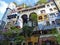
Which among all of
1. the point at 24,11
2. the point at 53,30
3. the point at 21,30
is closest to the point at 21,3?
the point at 24,11

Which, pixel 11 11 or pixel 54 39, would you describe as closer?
pixel 54 39

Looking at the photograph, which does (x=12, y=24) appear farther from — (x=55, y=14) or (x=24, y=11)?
(x=55, y=14)

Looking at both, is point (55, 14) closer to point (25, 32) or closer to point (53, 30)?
point (53, 30)

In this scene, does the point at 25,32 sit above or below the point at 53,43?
above

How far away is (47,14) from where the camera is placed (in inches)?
218

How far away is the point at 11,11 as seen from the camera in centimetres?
600

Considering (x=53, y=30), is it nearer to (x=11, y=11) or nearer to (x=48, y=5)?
(x=48, y=5)

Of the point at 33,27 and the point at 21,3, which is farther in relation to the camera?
the point at 21,3

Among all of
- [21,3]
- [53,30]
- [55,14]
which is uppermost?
[21,3]

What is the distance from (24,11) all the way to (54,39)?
1.17 m

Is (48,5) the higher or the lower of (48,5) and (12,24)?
the higher

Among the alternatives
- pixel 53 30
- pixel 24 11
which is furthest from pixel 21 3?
pixel 53 30

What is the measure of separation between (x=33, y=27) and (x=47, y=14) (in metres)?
0.51

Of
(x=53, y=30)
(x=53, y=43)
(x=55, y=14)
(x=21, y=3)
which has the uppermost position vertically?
(x=21, y=3)
